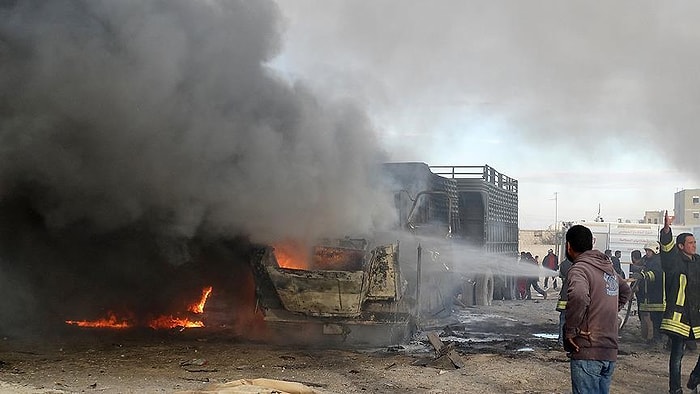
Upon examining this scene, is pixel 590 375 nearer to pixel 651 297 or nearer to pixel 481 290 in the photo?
pixel 651 297

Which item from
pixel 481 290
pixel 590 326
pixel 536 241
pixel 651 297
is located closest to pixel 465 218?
pixel 481 290

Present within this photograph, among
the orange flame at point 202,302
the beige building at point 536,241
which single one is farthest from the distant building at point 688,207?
the orange flame at point 202,302

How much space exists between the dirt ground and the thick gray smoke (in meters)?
1.53

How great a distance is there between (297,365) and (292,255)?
2310mm

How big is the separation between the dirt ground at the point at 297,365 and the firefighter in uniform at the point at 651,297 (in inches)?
12.2

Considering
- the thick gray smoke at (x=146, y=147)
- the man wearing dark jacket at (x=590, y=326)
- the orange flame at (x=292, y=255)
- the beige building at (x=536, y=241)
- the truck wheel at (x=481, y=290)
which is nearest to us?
the man wearing dark jacket at (x=590, y=326)

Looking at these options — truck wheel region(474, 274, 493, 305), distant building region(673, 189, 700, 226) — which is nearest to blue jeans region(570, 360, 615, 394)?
truck wheel region(474, 274, 493, 305)

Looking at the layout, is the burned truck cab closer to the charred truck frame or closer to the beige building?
the charred truck frame

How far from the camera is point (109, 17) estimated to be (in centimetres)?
880

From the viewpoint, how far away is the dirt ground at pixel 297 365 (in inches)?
268

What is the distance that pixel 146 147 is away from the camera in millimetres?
9234

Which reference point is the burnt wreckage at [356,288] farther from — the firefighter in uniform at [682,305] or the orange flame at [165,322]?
the firefighter in uniform at [682,305]

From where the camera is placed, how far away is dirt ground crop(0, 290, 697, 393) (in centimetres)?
680

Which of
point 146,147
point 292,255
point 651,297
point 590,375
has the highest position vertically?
point 146,147
